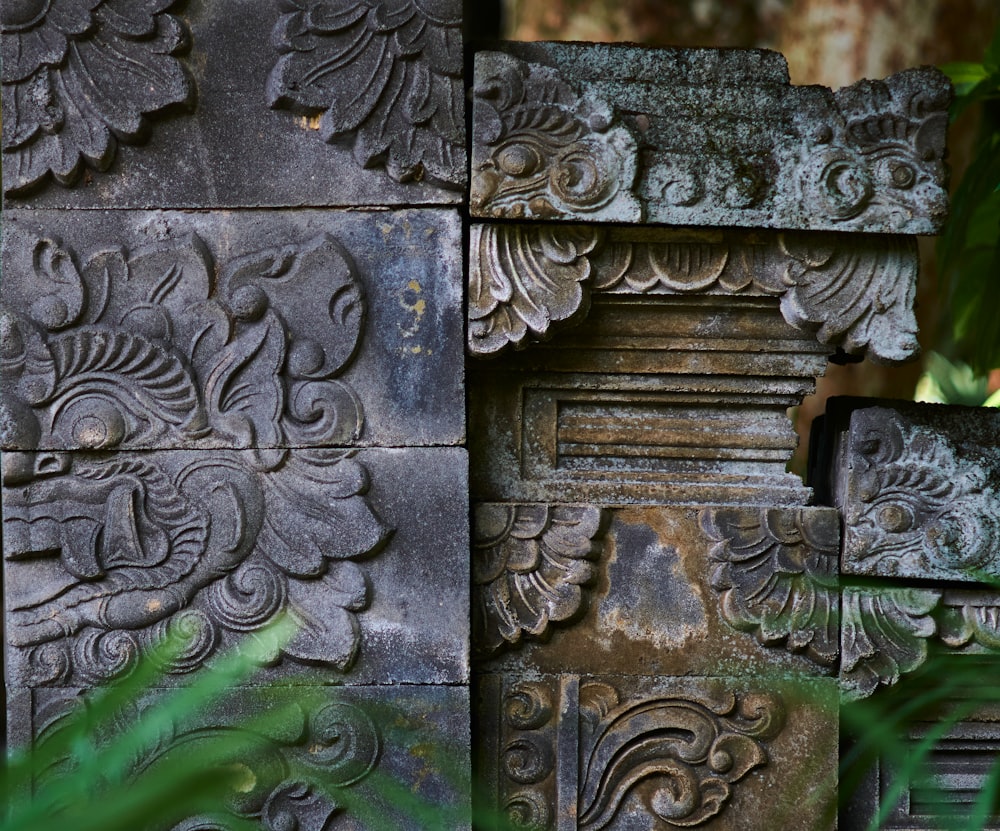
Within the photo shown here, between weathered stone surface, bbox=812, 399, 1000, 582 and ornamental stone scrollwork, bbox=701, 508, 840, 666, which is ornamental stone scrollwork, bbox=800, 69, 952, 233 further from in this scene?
ornamental stone scrollwork, bbox=701, 508, 840, 666

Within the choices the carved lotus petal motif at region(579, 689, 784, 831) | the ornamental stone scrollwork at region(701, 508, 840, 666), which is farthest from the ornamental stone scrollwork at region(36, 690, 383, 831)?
the ornamental stone scrollwork at region(701, 508, 840, 666)

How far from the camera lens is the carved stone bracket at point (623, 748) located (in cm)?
214

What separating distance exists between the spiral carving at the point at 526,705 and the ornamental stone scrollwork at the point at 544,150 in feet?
2.95

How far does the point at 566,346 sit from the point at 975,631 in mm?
960

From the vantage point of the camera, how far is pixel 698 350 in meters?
2.18

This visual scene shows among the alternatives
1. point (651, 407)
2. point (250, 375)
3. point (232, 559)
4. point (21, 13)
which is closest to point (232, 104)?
point (21, 13)

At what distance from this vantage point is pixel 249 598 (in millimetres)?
2041

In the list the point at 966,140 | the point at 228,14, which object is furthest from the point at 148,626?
the point at 966,140

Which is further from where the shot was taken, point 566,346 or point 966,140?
point 966,140

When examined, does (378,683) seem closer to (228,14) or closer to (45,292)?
(45,292)

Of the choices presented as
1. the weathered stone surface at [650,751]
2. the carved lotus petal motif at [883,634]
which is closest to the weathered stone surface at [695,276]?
the carved lotus petal motif at [883,634]

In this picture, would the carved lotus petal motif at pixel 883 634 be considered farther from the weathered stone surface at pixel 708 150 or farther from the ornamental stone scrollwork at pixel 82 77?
the ornamental stone scrollwork at pixel 82 77

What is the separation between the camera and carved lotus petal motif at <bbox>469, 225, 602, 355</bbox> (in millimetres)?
2055

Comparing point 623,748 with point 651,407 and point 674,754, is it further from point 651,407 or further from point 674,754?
point 651,407
